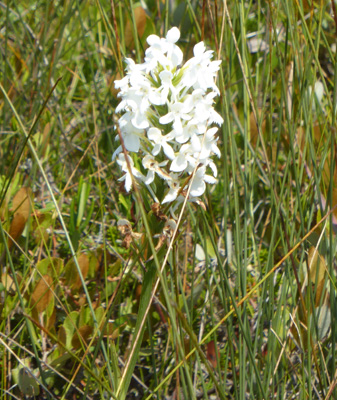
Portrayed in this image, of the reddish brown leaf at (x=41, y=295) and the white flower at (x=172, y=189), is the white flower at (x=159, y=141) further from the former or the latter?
the reddish brown leaf at (x=41, y=295)

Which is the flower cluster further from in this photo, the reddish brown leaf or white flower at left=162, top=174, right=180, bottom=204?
the reddish brown leaf

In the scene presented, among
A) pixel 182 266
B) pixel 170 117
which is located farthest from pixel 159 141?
pixel 182 266

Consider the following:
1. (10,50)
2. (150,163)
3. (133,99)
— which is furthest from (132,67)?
(10,50)

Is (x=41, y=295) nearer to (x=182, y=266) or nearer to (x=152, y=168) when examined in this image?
(x=182, y=266)

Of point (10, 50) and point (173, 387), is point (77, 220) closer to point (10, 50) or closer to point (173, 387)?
point (173, 387)

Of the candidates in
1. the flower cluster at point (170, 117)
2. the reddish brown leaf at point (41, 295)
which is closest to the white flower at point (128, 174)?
the flower cluster at point (170, 117)

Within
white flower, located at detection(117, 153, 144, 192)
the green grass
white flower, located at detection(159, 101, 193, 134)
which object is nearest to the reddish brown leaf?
the green grass
